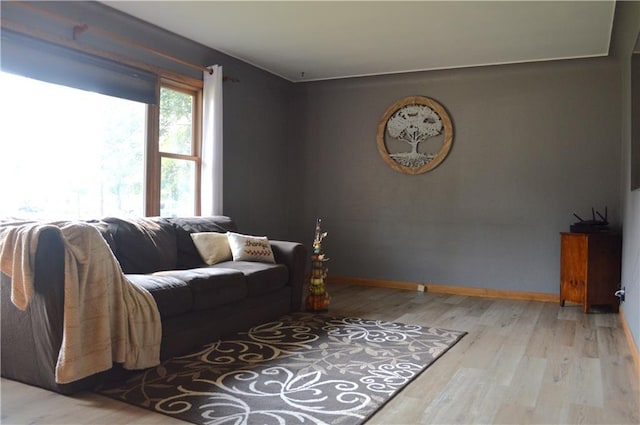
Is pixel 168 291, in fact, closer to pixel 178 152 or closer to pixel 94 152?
pixel 94 152

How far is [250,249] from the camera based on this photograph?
4.26 meters

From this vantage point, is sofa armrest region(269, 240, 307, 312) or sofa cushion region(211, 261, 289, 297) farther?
sofa armrest region(269, 240, 307, 312)

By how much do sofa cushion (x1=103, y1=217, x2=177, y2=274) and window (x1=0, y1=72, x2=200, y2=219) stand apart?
1.33ft

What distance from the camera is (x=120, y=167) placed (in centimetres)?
419

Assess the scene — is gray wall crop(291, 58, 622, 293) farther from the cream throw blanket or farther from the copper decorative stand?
the cream throw blanket

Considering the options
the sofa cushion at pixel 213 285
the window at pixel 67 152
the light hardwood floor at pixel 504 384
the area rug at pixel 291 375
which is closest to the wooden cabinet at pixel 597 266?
the light hardwood floor at pixel 504 384

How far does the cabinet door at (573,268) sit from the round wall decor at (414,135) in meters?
1.51

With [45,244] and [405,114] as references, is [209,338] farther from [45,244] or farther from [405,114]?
[405,114]

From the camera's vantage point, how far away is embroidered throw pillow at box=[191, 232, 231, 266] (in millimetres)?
4145

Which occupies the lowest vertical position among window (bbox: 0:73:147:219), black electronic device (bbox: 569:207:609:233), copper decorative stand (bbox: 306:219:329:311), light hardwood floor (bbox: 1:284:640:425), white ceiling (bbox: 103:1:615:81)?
light hardwood floor (bbox: 1:284:640:425)

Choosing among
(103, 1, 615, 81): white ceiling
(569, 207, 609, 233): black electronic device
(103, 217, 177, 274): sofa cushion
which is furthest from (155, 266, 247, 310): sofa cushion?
(569, 207, 609, 233): black electronic device

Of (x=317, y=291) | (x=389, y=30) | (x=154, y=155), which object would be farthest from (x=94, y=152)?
(x=389, y=30)

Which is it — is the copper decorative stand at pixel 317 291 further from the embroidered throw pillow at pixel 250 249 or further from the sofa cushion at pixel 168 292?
the sofa cushion at pixel 168 292

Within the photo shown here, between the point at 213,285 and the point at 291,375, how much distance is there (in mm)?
838
